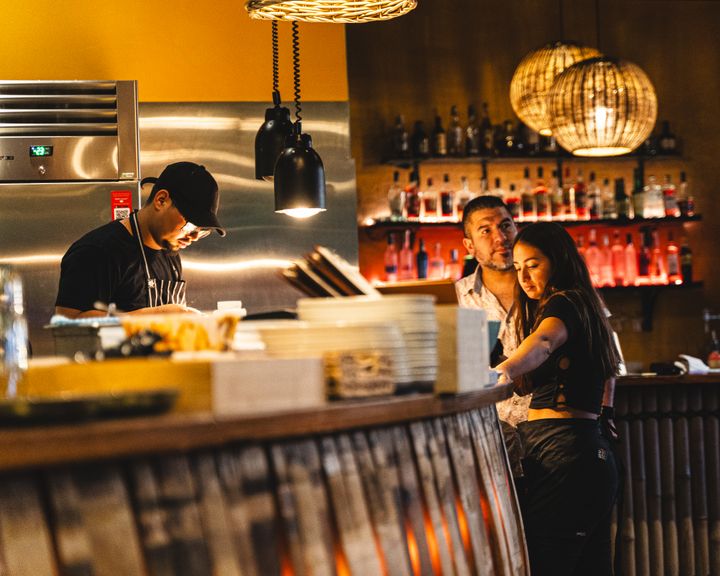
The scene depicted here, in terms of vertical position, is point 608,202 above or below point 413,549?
above

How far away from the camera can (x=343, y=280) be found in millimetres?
2559

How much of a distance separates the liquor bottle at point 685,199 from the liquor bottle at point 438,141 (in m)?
1.70

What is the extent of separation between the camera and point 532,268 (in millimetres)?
3730

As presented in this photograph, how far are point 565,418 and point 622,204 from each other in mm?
3839

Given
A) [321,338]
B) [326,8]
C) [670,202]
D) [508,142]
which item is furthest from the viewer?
[670,202]

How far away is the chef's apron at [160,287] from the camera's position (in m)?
4.30

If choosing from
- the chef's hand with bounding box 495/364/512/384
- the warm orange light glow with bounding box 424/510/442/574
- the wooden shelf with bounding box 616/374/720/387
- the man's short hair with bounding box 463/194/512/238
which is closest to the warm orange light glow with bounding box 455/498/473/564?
the warm orange light glow with bounding box 424/510/442/574

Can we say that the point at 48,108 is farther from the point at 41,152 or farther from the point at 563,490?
the point at 563,490

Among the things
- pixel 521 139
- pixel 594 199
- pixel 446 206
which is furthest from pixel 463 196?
pixel 594 199

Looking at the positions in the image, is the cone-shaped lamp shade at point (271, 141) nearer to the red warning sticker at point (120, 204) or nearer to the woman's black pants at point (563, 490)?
the red warning sticker at point (120, 204)

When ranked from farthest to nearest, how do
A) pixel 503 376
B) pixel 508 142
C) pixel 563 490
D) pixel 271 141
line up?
pixel 508 142
pixel 271 141
pixel 563 490
pixel 503 376

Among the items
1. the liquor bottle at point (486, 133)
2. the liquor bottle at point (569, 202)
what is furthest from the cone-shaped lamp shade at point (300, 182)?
the liquor bottle at point (569, 202)

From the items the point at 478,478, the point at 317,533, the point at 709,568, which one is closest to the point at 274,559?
the point at 317,533

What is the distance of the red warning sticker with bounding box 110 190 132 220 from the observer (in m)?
5.23
